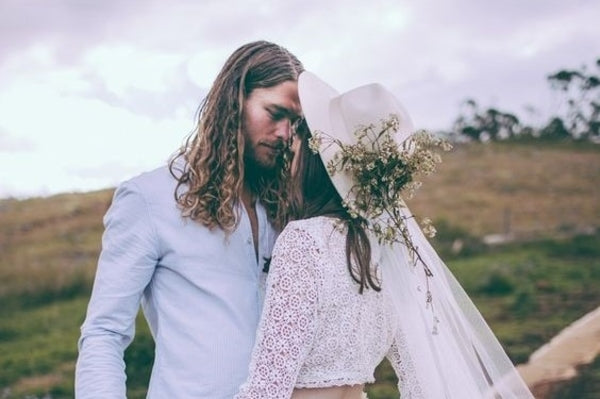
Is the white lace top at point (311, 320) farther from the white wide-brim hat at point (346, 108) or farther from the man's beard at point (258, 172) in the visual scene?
the man's beard at point (258, 172)

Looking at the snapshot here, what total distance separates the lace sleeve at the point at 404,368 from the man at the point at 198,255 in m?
0.40

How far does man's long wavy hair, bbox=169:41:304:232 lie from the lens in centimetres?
251

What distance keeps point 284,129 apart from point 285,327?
64 cm

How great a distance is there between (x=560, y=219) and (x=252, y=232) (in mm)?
12956

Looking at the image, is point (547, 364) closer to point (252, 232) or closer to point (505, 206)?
point (252, 232)

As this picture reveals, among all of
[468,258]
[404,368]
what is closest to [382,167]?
Result: [404,368]

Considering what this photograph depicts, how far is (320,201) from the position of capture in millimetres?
2432

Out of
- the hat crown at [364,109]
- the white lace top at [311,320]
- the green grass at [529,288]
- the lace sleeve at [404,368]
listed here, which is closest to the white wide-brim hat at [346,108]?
the hat crown at [364,109]

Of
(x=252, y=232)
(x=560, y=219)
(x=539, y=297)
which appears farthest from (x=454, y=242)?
(x=252, y=232)

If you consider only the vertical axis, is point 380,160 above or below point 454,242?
above

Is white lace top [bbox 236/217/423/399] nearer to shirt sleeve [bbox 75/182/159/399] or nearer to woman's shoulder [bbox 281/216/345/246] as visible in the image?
woman's shoulder [bbox 281/216/345/246]

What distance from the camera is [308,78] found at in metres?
2.49

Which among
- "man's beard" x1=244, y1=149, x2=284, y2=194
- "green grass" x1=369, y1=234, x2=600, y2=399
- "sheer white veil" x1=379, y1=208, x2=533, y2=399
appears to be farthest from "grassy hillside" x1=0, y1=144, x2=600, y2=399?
"man's beard" x1=244, y1=149, x2=284, y2=194

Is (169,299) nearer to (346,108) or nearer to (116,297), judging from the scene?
(116,297)
